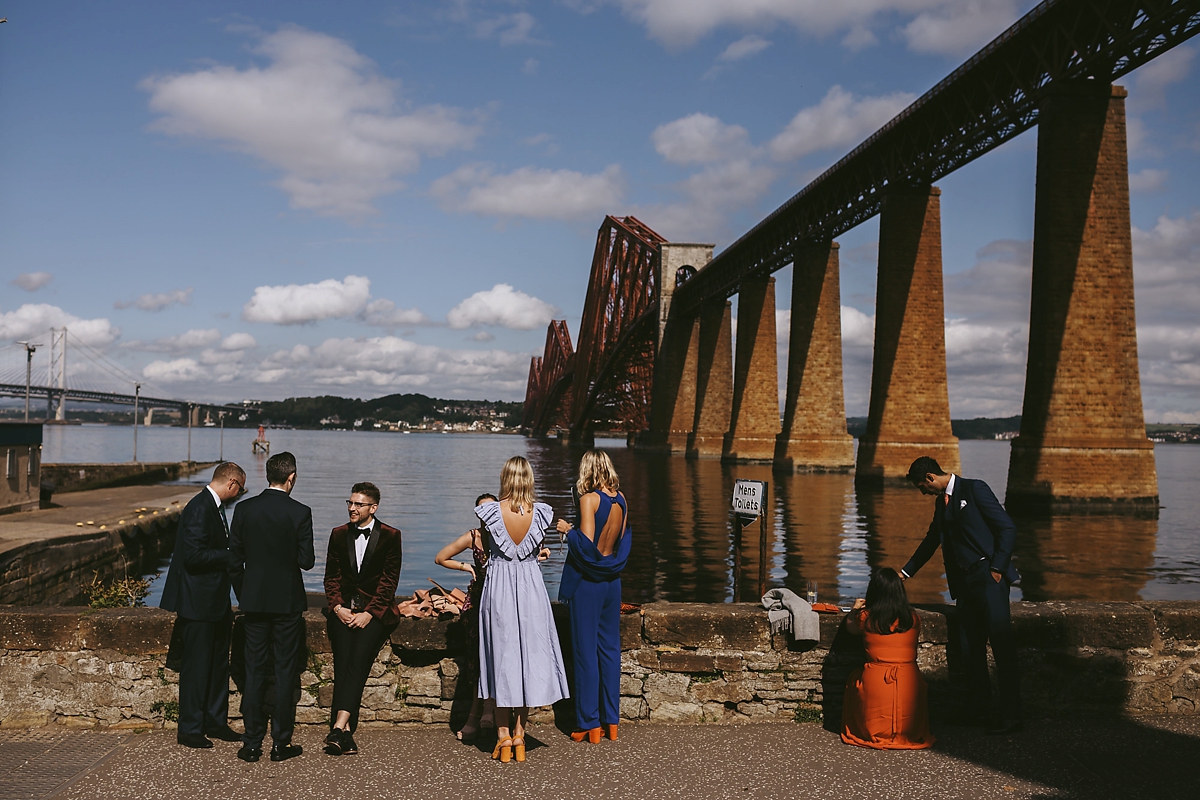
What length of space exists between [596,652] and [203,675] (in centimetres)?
202

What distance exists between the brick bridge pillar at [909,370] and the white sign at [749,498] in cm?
2674

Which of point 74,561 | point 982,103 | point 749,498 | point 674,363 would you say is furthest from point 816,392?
point 749,498

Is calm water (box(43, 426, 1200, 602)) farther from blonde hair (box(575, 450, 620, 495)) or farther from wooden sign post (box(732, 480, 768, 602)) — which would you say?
blonde hair (box(575, 450, 620, 495))

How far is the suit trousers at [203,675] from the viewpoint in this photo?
469 centimetres

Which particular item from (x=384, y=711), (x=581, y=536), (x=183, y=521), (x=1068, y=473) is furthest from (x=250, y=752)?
(x=1068, y=473)

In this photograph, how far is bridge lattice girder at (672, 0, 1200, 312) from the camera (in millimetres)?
22938

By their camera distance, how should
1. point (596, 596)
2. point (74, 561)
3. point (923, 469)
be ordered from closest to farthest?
point (596, 596), point (923, 469), point (74, 561)

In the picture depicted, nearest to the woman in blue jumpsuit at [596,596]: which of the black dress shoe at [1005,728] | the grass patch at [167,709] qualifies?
the black dress shoe at [1005,728]

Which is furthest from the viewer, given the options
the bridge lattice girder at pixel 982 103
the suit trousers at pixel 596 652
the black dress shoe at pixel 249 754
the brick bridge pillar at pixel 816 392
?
the brick bridge pillar at pixel 816 392

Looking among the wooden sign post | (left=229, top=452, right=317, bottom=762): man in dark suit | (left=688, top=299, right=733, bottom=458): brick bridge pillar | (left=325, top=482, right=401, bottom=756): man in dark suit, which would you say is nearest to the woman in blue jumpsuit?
A: (left=325, top=482, right=401, bottom=756): man in dark suit

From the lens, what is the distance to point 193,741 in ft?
15.2

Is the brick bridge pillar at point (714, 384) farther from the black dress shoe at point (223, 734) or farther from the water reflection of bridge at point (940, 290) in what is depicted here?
the black dress shoe at point (223, 734)

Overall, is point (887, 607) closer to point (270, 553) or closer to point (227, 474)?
point (270, 553)

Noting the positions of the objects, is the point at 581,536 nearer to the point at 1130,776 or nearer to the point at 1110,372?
the point at 1130,776
